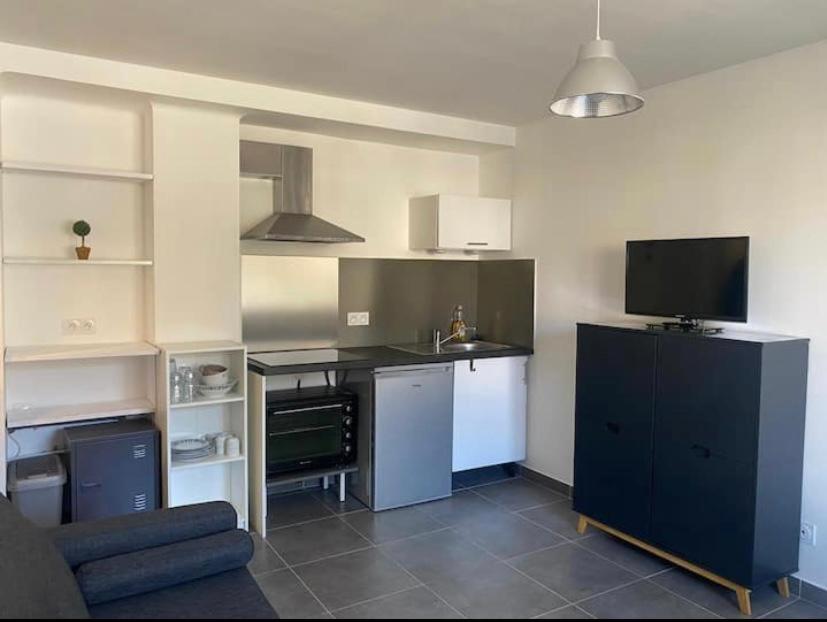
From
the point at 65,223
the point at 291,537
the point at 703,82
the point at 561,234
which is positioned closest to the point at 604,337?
the point at 561,234

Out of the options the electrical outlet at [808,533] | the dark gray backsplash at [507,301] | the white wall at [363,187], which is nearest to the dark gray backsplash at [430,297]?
the dark gray backsplash at [507,301]

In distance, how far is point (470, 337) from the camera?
496 centimetres

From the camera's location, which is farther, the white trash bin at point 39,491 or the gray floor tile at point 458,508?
the gray floor tile at point 458,508

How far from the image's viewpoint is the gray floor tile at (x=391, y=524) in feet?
11.8

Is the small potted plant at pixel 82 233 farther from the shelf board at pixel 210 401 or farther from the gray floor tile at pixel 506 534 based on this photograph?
the gray floor tile at pixel 506 534

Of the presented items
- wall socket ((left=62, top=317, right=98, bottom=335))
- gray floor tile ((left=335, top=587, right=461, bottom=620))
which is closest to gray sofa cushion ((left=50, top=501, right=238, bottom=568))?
gray floor tile ((left=335, top=587, right=461, bottom=620))

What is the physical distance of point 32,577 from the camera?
1713mm

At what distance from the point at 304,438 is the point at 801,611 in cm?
265

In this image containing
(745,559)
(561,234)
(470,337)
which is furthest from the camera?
(470,337)

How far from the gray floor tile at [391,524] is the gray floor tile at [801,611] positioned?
1.71 metres

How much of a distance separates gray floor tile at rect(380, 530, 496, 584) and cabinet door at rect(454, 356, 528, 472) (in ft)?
2.60

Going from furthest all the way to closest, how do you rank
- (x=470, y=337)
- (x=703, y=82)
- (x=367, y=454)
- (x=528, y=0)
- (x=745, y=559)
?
(x=470, y=337), (x=367, y=454), (x=703, y=82), (x=745, y=559), (x=528, y=0)

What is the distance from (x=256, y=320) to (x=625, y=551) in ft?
8.24

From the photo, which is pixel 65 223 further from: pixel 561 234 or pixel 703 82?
pixel 703 82
